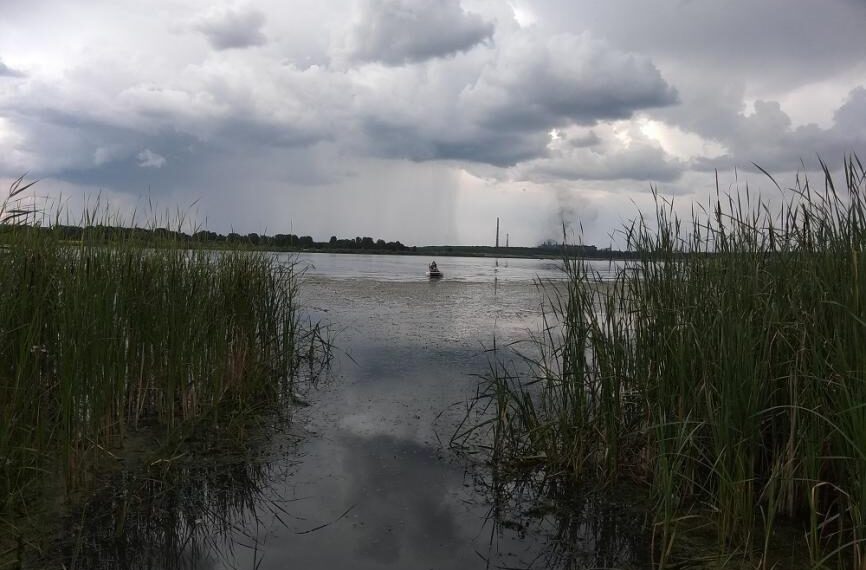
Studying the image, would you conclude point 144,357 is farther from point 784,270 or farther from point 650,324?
point 784,270

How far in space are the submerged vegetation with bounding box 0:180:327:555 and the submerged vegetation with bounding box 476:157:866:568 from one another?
3.48 meters

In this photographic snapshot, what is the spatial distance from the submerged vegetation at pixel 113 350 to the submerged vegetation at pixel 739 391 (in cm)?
348

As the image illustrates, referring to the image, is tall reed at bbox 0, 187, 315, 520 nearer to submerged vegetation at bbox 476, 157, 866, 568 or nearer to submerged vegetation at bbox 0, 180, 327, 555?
submerged vegetation at bbox 0, 180, 327, 555

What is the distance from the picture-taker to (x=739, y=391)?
10.8 ft

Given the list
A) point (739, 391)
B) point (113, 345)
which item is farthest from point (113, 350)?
point (739, 391)

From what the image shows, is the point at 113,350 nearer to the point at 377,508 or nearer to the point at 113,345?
the point at 113,345

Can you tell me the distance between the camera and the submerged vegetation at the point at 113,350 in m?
3.61

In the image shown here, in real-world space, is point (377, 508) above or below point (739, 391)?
below

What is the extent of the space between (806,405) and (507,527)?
211 cm

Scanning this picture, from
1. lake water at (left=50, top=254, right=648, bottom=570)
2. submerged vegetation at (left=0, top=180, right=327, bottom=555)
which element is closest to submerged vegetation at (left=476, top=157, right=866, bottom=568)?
lake water at (left=50, top=254, right=648, bottom=570)

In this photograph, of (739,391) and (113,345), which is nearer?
(739,391)

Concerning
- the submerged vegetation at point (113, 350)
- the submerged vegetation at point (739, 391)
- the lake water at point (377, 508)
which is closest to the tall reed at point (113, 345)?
the submerged vegetation at point (113, 350)

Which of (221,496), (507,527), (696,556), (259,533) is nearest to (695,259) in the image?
(696,556)

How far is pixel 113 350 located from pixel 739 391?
443 cm
